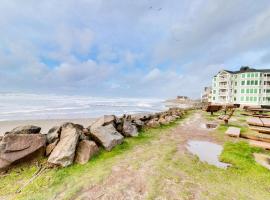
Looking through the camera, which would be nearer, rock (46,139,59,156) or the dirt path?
the dirt path

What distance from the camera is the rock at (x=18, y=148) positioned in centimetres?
391

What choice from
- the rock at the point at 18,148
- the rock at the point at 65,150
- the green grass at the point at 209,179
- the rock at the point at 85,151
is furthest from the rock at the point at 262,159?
the rock at the point at 18,148

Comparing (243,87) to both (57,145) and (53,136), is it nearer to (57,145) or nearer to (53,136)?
(53,136)

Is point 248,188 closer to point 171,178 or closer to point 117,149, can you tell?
point 171,178

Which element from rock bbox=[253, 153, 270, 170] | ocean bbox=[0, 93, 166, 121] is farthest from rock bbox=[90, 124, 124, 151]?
ocean bbox=[0, 93, 166, 121]

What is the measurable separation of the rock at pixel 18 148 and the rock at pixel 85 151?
103 centimetres

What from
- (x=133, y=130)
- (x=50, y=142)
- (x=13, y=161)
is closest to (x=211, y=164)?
(x=133, y=130)

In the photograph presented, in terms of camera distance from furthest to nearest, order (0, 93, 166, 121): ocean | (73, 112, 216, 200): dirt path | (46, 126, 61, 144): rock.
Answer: (0, 93, 166, 121): ocean → (46, 126, 61, 144): rock → (73, 112, 216, 200): dirt path

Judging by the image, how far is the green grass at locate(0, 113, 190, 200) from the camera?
2.98 metres

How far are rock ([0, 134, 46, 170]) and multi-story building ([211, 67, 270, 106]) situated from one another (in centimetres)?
5472

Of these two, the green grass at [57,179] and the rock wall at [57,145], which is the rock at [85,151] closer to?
the rock wall at [57,145]

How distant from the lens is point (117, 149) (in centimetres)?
526

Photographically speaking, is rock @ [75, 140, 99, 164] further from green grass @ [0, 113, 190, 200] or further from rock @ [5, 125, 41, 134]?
rock @ [5, 125, 41, 134]

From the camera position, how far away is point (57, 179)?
135 inches
